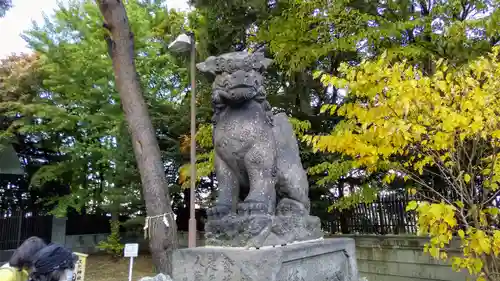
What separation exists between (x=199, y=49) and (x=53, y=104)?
25.3 feet

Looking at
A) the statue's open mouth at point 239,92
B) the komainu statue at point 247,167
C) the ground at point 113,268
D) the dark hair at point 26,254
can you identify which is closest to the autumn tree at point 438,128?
the komainu statue at point 247,167

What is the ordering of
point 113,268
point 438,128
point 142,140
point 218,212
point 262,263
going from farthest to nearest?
point 113,268 < point 142,140 < point 438,128 < point 218,212 < point 262,263

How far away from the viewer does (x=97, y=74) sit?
44.5 feet

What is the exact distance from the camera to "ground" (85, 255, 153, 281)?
11.2m

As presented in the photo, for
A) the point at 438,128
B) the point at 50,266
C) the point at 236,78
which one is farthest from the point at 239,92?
the point at 438,128

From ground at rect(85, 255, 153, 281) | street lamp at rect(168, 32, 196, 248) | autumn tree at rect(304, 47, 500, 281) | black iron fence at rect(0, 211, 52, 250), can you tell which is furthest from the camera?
black iron fence at rect(0, 211, 52, 250)

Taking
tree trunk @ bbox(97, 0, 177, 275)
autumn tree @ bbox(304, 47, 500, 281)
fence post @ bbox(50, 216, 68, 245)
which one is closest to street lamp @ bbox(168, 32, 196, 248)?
tree trunk @ bbox(97, 0, 177, 275)

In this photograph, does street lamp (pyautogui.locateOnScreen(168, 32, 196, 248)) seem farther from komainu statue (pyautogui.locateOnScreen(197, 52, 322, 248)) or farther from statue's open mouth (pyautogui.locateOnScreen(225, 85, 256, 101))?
statue's open mouth (pyautogui.locateOnScreen(225, 85, 256, 101))

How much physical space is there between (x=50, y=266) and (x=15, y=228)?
12228mm

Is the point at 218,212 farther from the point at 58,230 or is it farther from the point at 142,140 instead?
the point at 58,230

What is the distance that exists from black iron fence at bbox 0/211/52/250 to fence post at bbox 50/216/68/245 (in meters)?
0.81

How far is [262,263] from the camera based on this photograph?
2574 millimetres

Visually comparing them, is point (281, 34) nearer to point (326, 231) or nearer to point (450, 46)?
point (450, 46)

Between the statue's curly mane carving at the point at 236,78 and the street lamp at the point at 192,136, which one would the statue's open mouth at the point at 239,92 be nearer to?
the statue's curly mane carving at the point at 236,78
